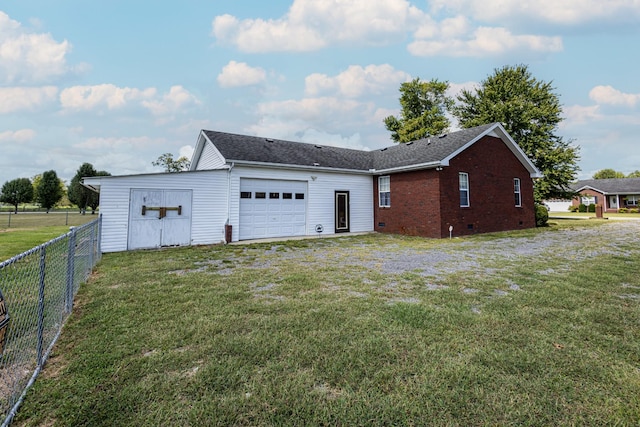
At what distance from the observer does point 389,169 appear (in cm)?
1431

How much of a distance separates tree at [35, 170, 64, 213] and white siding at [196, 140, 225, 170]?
6001cm

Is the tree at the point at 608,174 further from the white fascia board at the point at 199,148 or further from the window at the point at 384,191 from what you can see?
the white fascia board at the point at 199,148

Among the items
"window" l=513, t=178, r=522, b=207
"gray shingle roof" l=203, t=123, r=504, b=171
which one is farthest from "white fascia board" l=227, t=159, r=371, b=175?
"window" l=513, t=178, r=522, b=207

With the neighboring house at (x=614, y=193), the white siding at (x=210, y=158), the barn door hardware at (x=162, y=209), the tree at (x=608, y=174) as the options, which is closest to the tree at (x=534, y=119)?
the neighboring house at (x=614, y=193)

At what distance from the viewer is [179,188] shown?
10.6 metres

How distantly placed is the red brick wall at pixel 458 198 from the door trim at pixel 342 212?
6.07 feet

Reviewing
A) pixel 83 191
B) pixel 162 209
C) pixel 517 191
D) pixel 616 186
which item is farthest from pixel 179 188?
pixel 616 186

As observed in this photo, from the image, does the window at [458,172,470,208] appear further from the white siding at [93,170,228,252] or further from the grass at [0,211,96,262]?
the grass at [0,211,96,262]

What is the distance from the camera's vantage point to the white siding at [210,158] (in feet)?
41.7

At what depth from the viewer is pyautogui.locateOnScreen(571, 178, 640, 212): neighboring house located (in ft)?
128

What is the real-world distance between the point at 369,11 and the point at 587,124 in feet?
80.7

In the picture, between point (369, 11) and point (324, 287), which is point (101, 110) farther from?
point (324, 287)

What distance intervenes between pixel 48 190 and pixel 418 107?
2723 inches

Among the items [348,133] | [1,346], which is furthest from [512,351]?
[348,133]
